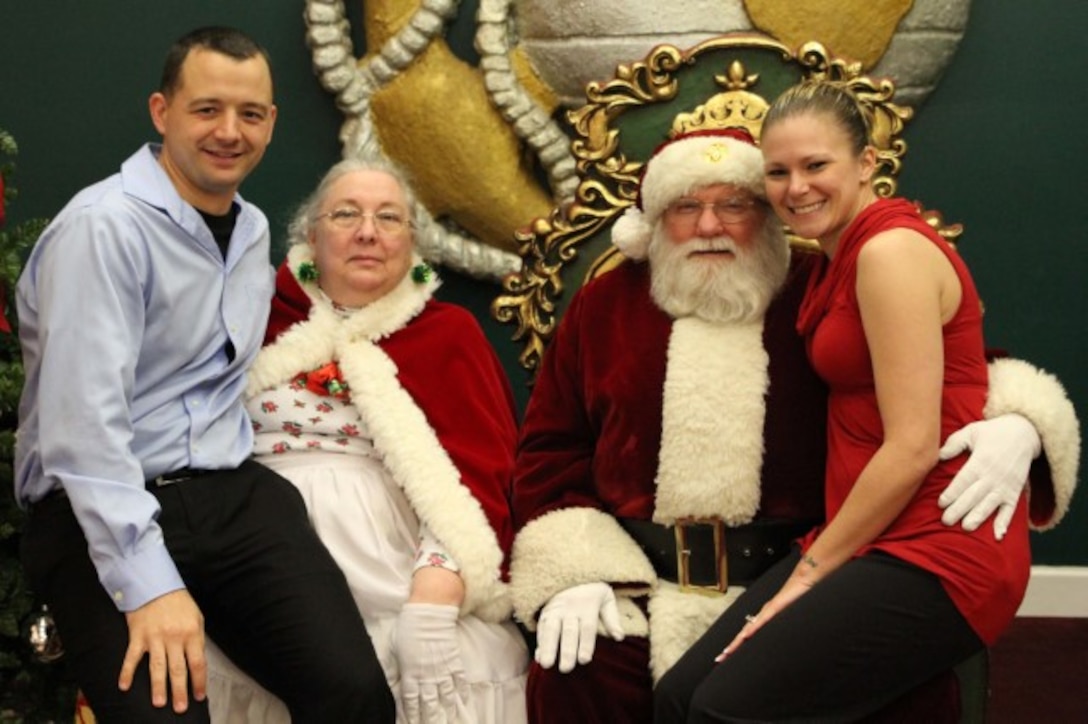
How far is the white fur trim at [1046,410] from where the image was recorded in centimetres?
254

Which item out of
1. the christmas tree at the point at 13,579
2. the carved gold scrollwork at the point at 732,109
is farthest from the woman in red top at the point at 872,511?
the christmas tree at the point at 13,579

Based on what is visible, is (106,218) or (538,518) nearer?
(106,218)

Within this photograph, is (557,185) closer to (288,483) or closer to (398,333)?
(398,333)

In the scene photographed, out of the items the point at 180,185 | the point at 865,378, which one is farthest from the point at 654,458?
the point at 180,185

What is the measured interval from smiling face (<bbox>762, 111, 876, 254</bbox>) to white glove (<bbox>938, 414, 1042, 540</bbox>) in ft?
1.38

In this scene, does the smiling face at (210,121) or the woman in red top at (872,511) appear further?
the smiling face at (210,121)

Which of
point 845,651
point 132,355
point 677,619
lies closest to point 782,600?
point 845,651

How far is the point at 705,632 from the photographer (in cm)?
263

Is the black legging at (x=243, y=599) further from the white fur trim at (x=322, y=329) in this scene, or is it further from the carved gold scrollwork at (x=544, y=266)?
the carved gold scrollwork at (x=544, y=266)

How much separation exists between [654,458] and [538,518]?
0.83 ft

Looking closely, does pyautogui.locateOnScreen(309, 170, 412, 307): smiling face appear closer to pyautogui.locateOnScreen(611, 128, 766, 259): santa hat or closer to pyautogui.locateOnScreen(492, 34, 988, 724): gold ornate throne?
pyautogui.locateOnScreen(492, 34, 988, 724): gold ornate throne

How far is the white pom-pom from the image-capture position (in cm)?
291

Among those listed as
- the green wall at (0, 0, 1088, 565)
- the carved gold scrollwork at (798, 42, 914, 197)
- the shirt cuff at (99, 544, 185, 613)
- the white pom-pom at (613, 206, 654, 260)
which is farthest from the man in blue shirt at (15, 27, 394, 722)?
the green wall at (0, 0, 1088, 565)

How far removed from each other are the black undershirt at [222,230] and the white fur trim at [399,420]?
138 mm
